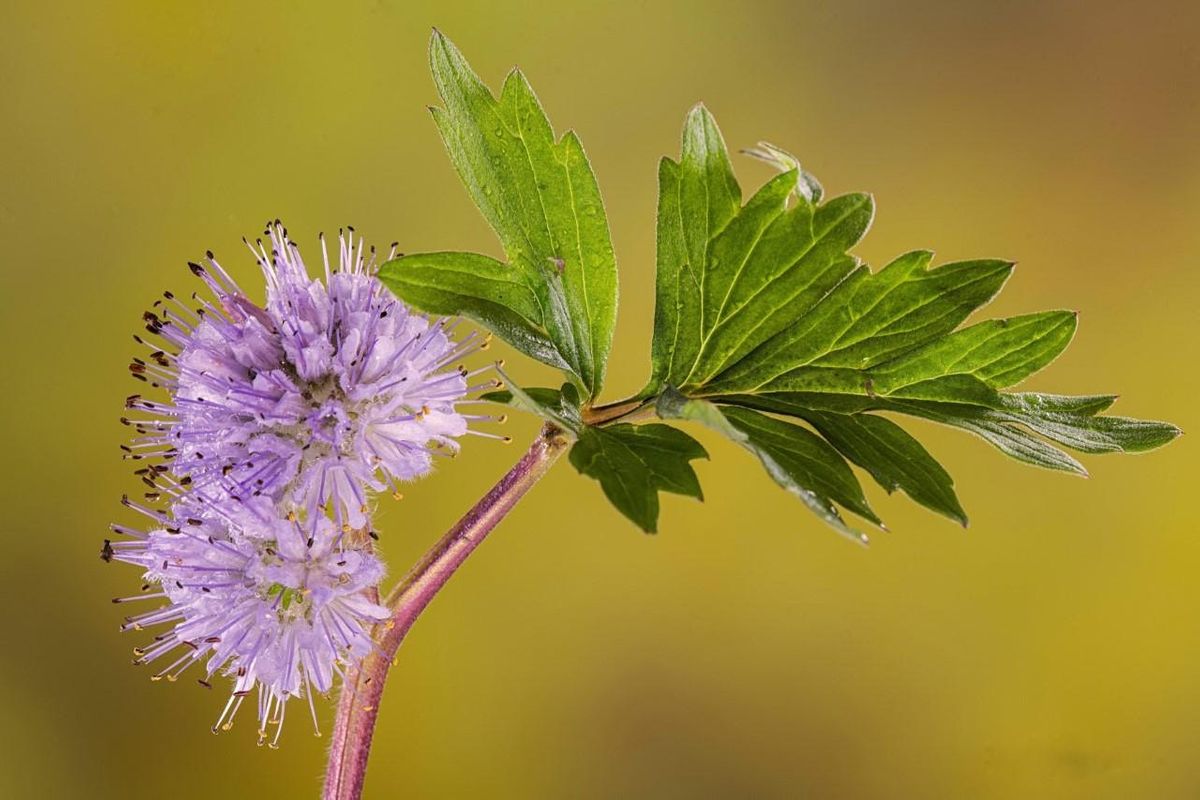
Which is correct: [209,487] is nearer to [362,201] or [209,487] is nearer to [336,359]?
[336,359]

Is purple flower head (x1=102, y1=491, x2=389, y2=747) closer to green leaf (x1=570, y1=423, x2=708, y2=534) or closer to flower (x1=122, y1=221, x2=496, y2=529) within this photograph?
flower (x1=122, y1=221, x2=496, y2=529)

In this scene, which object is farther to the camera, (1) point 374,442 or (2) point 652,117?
(2) point 652,117

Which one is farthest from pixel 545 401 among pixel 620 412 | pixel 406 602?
pixel 406 602

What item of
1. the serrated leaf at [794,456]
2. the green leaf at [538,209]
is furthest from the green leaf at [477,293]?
the serrated leaf at [794,456]

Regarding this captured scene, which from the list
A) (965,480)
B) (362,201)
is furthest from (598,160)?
(965,480)

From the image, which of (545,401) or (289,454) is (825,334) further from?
(289,454)

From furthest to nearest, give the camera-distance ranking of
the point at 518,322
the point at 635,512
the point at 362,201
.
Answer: the point at 362,201, the point at 518,322, the point at 635,512

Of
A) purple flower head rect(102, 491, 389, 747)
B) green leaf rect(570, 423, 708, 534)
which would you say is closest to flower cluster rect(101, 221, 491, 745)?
purple flower head rect(102, 491, 389, 747)

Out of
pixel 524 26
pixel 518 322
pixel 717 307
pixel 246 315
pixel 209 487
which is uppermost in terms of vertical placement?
pixel 524 26
